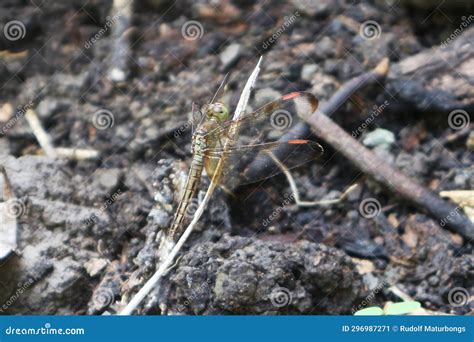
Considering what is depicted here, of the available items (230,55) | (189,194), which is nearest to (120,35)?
(230,55)

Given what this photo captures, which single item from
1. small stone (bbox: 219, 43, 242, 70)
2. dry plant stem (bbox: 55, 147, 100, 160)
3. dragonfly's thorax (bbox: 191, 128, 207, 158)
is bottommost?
dragonfly's thorax (bbox: 191, 128, 207, 158)

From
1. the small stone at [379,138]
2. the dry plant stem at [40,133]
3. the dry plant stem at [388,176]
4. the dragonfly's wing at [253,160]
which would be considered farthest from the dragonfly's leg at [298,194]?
the dry plant stem at [40,133]

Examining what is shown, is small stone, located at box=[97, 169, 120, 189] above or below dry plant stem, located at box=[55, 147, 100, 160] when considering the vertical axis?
below

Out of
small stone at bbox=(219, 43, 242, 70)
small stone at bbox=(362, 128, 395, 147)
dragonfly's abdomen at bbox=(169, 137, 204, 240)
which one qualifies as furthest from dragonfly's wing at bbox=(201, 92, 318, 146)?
small stone at bbox=(219, 43, 242, 70)

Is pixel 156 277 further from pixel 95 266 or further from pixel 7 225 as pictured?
pixel 7 225

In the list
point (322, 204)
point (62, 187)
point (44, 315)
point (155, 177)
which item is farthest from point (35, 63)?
point (322, 204)

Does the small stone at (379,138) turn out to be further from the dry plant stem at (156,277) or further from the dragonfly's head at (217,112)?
the dry plant stem at (156,277)

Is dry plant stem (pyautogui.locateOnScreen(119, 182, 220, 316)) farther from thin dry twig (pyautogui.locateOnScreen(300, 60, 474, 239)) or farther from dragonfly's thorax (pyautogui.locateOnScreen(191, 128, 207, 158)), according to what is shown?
thin dry twig (pyautogui.locateOnScreen(300, 60, 474, 239))

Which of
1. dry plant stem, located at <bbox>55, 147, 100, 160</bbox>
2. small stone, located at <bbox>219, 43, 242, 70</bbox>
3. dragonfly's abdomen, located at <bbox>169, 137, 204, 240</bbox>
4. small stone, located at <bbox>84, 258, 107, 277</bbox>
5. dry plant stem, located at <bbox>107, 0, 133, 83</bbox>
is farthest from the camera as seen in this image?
dry plant stem, located at <bbox>107, 0, 133, 83</bbox>
